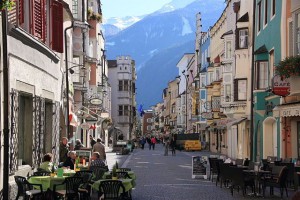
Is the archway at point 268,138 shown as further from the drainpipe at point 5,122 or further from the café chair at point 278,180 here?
the drainpipe at point 5,122

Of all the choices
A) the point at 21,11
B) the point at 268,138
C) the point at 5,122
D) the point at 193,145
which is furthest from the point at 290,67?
the point at 193,145

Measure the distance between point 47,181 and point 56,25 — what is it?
8.97 m

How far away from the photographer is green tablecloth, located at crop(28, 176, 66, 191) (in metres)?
16.8

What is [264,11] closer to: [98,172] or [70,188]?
[98,172]

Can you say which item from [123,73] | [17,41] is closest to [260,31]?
[17,41]

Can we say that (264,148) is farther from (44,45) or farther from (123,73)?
(123,73)

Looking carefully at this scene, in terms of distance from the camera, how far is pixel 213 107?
224 ft

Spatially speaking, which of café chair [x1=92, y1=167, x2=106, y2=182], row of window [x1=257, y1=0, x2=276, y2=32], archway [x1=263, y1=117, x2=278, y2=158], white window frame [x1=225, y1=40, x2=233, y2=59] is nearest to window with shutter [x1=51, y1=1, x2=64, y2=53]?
café chair [x1=92, y1=167, x2=106, y2=182]

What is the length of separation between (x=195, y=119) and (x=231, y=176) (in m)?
65.8

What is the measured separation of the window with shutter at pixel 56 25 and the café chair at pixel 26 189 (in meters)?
8.76

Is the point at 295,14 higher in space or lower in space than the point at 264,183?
higher

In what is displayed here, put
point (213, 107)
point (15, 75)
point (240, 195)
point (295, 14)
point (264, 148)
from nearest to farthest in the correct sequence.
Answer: point (15, 75), point (240, 195), point (295, 14), point (264, 148), point (213, 107)

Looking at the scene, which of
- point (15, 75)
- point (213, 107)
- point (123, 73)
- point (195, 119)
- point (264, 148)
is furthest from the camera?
point (123, 73)

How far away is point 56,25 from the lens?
80.1 feet
